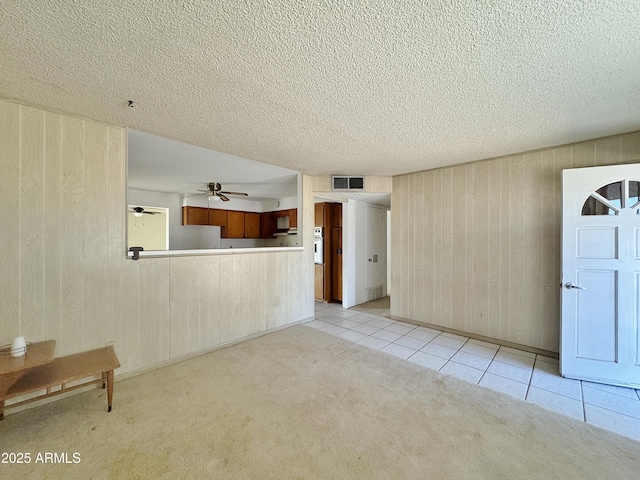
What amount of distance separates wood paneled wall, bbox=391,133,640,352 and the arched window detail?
15.9 inches

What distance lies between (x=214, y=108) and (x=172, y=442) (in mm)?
2456

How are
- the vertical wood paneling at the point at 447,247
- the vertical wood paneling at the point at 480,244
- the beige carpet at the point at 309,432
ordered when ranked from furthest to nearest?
the vertical wood paneling at the point at 447,247
the vertical wood paneling at the point at 480,244
the beige carpet at the point at 309,432

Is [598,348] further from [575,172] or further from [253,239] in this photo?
[253,239]

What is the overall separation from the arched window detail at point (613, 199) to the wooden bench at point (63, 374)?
448 centimetres

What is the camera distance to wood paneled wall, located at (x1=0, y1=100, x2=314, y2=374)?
206cm

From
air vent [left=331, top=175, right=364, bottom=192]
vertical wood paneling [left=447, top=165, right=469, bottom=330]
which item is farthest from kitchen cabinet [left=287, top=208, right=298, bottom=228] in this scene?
vertical wood paneling [left=447, top=165, right=469, bottom=330]

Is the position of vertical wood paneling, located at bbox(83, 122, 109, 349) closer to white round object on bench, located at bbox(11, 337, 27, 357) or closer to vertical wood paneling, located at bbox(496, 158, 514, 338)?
white round object on bench, located at bbox(11, 337, 27, 357)

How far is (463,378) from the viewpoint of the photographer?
2.57 metres

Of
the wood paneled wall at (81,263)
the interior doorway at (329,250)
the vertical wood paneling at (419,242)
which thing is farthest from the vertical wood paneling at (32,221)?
the vertical wood paneling at (419,242)

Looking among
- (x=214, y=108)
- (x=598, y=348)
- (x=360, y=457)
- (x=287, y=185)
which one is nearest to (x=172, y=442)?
(x=360, y=457)

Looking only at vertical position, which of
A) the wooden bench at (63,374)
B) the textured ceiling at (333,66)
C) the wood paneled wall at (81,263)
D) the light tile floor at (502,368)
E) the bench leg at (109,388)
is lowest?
the light tile floor at (502,368)

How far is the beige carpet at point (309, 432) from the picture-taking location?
5.07 ft

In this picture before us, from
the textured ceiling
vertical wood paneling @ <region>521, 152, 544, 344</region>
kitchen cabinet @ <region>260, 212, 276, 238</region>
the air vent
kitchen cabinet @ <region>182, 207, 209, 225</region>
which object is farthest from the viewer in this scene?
kitchen cabinet @ <region>260, 212, 276, 238</region>

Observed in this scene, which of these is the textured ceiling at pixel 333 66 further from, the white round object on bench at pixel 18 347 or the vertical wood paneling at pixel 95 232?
the white round object on bench at pixel 18 347
